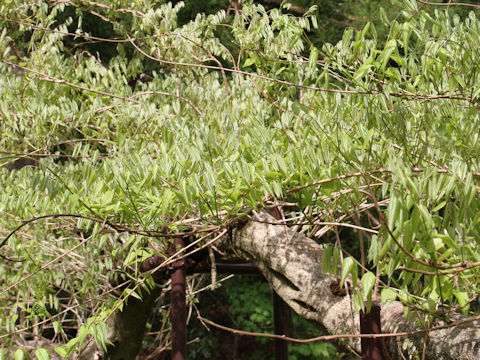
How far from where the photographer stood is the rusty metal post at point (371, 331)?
1.50m

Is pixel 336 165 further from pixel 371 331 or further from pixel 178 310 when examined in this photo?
pixel 178 310

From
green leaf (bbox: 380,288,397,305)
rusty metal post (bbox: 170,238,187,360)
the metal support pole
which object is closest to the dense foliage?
green leaf (bbox: 380,288,397,305)

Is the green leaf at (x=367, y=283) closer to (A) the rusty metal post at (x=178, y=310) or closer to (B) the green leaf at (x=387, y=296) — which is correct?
(B) the green leaf at (x=387, y=296)

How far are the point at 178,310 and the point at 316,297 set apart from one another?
0.70m

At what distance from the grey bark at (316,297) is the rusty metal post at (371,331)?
73 millimetres

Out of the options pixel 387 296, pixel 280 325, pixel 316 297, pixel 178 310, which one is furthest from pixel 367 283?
pixel 280 325

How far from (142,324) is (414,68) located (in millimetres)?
2125

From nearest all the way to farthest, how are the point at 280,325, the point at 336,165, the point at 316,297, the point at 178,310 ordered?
the point at 336,165, the point at 316,297, the point at 178,310, the point at 280,325

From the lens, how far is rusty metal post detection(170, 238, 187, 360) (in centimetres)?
222

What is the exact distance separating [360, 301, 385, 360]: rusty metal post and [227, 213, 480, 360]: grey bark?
0.07m

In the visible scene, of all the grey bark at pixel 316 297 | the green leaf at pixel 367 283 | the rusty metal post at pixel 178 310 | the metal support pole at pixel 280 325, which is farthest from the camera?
the metal support pole at pixel 280 325

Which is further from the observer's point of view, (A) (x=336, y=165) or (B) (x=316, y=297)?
(B) (x=316, y=297)

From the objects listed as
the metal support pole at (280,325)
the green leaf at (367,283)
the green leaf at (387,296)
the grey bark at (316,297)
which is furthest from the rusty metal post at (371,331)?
the metal support pole at (280,325)

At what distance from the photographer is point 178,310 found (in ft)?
7.53
